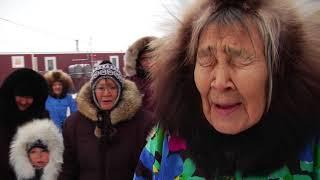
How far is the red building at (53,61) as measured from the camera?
50.6 ft

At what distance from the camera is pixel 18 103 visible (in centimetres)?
310

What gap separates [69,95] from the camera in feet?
17.6

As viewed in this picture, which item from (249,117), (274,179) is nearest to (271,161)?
(274,179)

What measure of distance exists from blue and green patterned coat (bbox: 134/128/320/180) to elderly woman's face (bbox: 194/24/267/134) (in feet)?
0.57

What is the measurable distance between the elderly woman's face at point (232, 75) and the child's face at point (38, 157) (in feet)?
6.98

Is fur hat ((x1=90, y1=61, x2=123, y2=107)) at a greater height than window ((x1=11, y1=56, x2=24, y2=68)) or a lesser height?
lesser

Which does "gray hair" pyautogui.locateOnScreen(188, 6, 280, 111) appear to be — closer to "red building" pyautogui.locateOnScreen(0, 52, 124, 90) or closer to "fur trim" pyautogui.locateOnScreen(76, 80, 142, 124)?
"fur trim" pyautogui.locateOnScreen(76, 80, 142, 124)

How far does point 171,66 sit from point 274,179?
18.2 inches

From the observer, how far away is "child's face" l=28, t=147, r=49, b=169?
2.84 metres

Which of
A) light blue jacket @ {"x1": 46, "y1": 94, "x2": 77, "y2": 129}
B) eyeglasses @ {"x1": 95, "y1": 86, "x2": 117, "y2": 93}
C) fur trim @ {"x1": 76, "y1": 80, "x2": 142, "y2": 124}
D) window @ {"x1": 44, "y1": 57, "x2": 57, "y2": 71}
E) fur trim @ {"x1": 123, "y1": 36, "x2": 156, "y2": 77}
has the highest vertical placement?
window @ {"x1": 44, "y1": 57, "x2": 57, "y2": 71}

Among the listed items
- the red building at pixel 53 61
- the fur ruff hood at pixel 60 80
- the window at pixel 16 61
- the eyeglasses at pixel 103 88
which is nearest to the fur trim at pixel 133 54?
the eyeglasses at pixel 103 88

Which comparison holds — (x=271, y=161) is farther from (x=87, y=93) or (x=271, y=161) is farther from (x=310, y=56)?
(x=87, y=93)

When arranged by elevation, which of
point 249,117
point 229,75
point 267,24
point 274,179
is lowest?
point 274,179

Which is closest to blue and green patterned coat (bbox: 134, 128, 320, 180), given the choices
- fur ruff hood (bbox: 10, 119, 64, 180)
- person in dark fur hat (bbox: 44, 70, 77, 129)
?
fur ruff hood (bbox: 10, 119, 64, 180)
